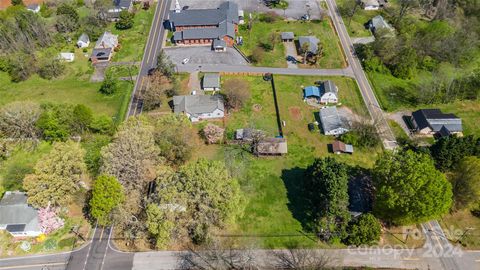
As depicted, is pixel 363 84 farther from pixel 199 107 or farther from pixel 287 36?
pixel 199 107

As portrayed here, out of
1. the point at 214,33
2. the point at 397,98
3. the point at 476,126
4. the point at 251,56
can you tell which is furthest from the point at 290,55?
the point at 476,126

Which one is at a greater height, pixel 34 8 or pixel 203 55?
pixel 34 8

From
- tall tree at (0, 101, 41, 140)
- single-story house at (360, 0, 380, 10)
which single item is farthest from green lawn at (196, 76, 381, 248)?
single-story house at (360, 0, 380, 10)

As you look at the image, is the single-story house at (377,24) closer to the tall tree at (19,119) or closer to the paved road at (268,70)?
the paved road at (268,70)

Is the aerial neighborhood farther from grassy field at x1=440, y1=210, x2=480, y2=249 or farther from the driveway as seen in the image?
the driveway

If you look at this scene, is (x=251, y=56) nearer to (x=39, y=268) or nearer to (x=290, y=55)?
(x=290, y=55)

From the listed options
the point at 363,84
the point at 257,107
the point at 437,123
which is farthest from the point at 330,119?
the point at 437,123

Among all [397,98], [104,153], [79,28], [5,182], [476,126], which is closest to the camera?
[104,153]
